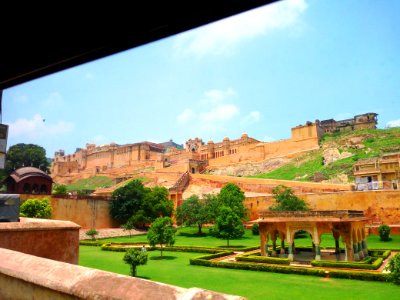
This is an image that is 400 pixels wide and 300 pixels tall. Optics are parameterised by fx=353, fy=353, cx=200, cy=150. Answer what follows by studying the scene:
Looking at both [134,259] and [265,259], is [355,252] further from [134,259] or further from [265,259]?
[134,259]

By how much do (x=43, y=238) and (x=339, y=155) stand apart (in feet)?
165

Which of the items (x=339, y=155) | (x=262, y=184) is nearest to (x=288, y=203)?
(x=262, y=184)

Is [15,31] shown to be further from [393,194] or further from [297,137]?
[297,137]

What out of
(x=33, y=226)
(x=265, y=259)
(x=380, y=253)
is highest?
(x=33, y=226)

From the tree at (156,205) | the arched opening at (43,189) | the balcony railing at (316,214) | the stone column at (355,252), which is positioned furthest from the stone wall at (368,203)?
the arched opening at (43,189)

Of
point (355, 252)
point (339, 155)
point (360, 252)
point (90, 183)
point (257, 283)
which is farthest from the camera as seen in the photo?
point (90, 183)

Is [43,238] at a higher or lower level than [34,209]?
lower

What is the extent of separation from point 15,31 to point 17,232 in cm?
442

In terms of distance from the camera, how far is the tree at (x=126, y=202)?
3847cm

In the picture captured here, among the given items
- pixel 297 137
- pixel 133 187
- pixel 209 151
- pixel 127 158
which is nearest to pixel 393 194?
pixel 133 187

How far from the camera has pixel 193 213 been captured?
1382 inches

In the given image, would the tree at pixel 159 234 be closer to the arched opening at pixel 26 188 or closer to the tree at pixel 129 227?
the tree at pixel 129 227

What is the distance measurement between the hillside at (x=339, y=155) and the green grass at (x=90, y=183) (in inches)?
1182

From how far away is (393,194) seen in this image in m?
30.1
